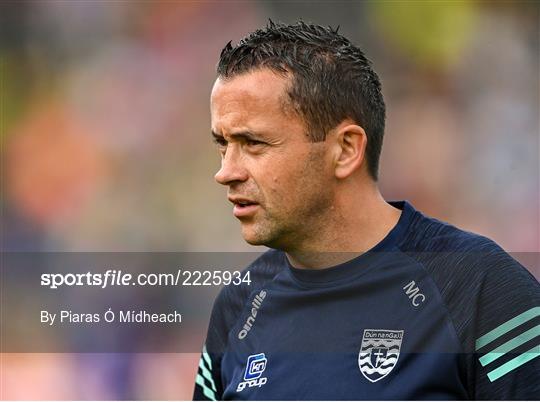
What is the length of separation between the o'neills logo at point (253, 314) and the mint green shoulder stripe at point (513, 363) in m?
0.65

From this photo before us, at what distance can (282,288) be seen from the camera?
83.5 inches

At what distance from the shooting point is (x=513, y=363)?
1750 mm

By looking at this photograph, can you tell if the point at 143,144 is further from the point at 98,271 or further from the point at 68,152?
the point at 98,271

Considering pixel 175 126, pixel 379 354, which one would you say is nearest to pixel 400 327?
pixel 379 354

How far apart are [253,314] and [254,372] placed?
0.20 metres

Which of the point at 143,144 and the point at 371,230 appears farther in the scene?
the point at 143,144

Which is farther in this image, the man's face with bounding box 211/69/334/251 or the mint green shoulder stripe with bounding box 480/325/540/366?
the man's face with bounding box 211/69/334/251

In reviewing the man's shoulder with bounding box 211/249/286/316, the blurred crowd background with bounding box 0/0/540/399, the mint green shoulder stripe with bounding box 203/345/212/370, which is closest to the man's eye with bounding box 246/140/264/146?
the man's shoulder with bounding box 211/249/286/316

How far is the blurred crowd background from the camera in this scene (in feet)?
16.1

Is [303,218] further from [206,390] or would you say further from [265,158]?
[206,390]

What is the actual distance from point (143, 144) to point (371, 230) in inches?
137

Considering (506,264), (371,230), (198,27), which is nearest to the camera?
(506,264)

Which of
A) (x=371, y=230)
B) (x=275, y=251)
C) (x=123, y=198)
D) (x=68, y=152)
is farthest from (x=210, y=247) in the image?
(x=371, y=230)

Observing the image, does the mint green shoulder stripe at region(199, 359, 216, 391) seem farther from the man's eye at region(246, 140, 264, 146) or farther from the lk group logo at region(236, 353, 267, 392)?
the man's eye at region(246, 140, 264, 146)
